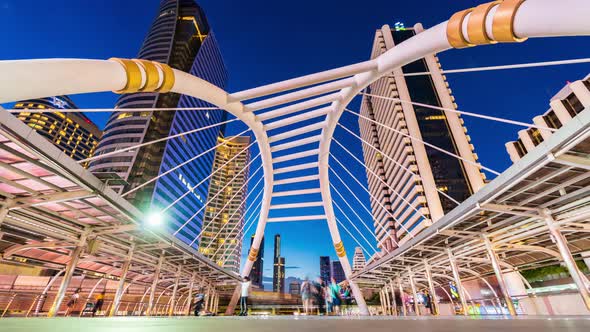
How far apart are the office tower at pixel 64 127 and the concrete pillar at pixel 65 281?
137475mm

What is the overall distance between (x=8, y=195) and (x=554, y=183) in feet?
51.7

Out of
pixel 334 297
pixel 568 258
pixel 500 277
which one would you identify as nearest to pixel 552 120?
pixel 334 297

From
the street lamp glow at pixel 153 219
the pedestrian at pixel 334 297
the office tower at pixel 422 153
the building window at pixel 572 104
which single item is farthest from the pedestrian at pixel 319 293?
Result: the building window at pixel 572 104

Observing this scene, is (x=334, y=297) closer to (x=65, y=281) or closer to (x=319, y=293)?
(x=319, y=293)

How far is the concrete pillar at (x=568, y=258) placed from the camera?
776 cm

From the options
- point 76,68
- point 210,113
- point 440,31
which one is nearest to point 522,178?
point 440,31

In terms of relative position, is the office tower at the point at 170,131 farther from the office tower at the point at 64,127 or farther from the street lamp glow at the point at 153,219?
the office tower at the point at 64,127

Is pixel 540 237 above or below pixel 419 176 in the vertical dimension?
below

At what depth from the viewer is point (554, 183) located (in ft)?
25.7

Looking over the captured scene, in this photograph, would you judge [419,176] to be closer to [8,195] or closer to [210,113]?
[8,195]

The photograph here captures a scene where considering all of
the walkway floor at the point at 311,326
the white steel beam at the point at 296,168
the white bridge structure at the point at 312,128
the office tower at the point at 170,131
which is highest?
the office tower at the point at 170,131

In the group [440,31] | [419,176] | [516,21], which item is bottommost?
[516,21]

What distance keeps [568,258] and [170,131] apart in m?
82.6

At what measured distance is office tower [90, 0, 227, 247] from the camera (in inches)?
2751
